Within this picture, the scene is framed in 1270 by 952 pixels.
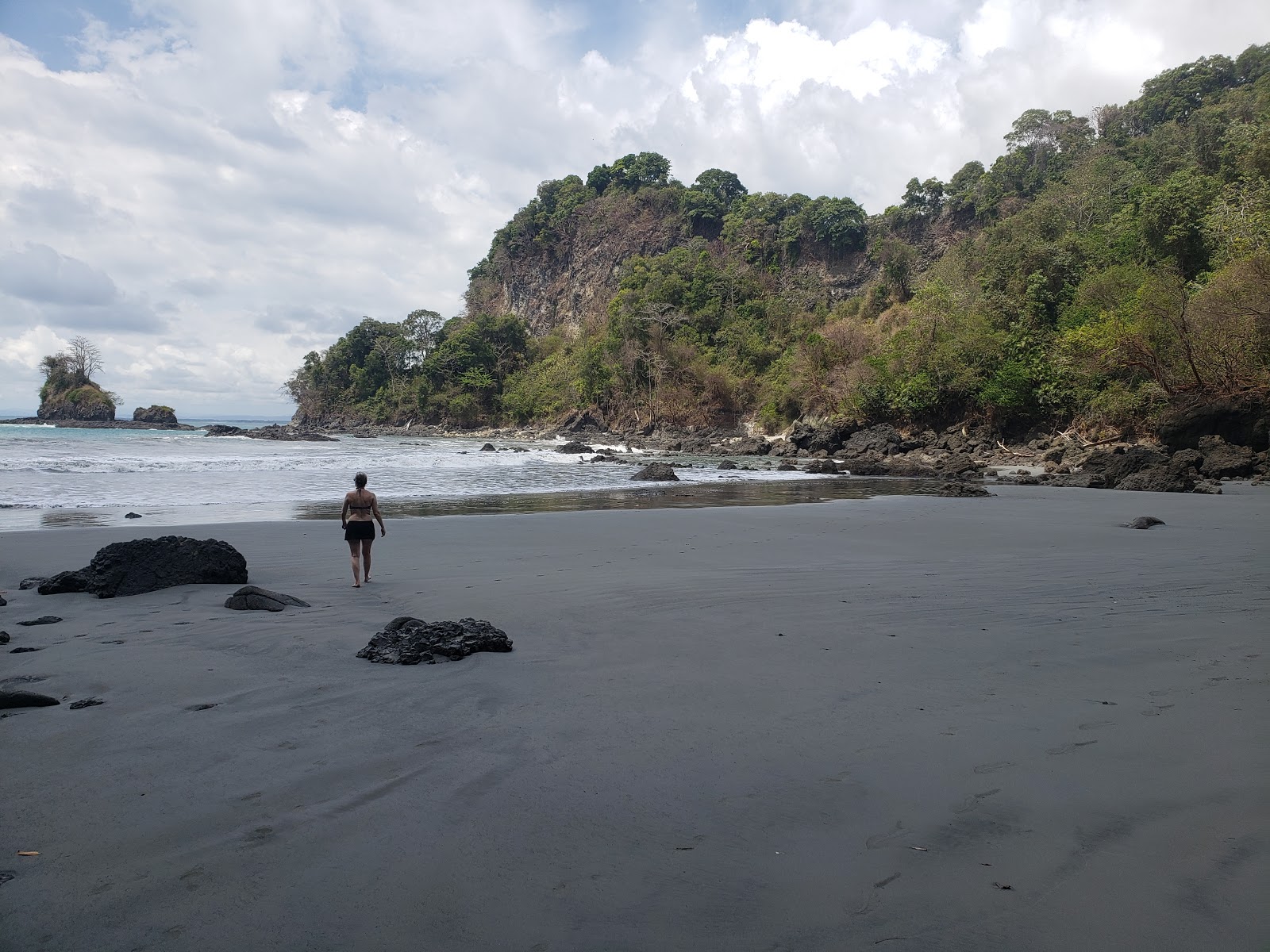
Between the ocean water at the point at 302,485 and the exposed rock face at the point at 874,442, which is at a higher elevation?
the exposed rock face at the point at 874,442

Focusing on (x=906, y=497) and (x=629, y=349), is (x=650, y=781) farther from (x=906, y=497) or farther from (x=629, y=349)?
(x=629, y=349)

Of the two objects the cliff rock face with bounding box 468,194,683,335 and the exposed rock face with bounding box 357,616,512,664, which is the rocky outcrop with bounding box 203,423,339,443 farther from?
the exposed rock face with bounding box 357,616,512,664

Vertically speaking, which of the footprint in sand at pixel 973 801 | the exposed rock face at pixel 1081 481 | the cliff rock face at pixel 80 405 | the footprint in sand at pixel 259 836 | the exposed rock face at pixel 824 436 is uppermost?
the cliff rock face at pixel 80 405

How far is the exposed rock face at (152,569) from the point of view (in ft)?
22.2

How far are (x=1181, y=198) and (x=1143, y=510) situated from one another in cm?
2356

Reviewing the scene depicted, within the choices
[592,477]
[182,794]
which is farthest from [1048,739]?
[592,477]

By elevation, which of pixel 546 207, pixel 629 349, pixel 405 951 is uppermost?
pixel 546 207

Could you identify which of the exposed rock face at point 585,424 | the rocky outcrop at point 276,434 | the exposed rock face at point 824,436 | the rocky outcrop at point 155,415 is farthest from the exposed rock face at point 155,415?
the exposed rock face at point 824,436

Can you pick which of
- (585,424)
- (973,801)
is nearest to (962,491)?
(973,801)

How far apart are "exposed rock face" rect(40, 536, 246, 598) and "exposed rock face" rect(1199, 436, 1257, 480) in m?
20.0

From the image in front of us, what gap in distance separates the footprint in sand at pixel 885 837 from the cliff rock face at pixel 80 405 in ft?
293

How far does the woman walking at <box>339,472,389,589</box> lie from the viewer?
760 cm

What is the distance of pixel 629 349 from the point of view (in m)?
53.2

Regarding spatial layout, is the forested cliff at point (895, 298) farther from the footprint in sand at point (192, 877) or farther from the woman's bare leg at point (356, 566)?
the footprint in sand at point (192, 877)
